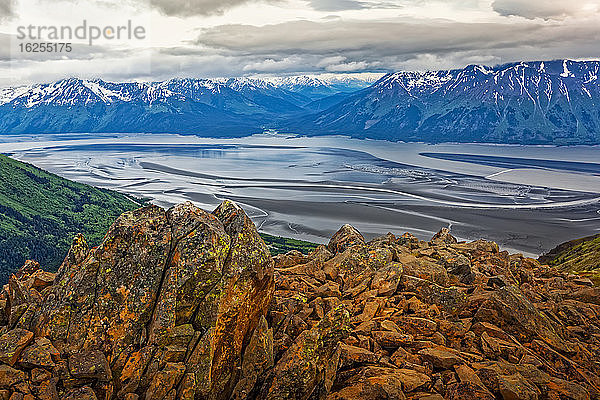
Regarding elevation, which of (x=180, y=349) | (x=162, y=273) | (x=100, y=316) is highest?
(x=162, y=273)

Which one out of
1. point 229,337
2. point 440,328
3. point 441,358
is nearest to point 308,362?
point 229,337

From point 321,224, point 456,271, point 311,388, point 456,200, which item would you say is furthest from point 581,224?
point 311,388

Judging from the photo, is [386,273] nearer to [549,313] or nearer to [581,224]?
[549,313]

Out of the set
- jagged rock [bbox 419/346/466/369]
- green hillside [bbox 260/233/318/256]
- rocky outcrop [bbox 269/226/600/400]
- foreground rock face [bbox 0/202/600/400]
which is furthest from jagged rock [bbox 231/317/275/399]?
green hillside [bbox 260/233/318/256]

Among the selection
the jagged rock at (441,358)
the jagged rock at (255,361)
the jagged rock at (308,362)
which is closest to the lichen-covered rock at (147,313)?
the jagged rock at (255,361)

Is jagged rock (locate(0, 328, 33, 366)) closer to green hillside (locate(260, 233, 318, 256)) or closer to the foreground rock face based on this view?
Answer: the foreground rock face

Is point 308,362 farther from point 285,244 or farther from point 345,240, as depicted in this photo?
point 285,244

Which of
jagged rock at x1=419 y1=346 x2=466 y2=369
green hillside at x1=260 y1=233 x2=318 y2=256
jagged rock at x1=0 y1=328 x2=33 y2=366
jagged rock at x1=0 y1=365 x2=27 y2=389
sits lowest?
green hillside at x1=260 y1=233 x2=318 y2=256

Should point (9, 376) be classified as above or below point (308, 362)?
above
